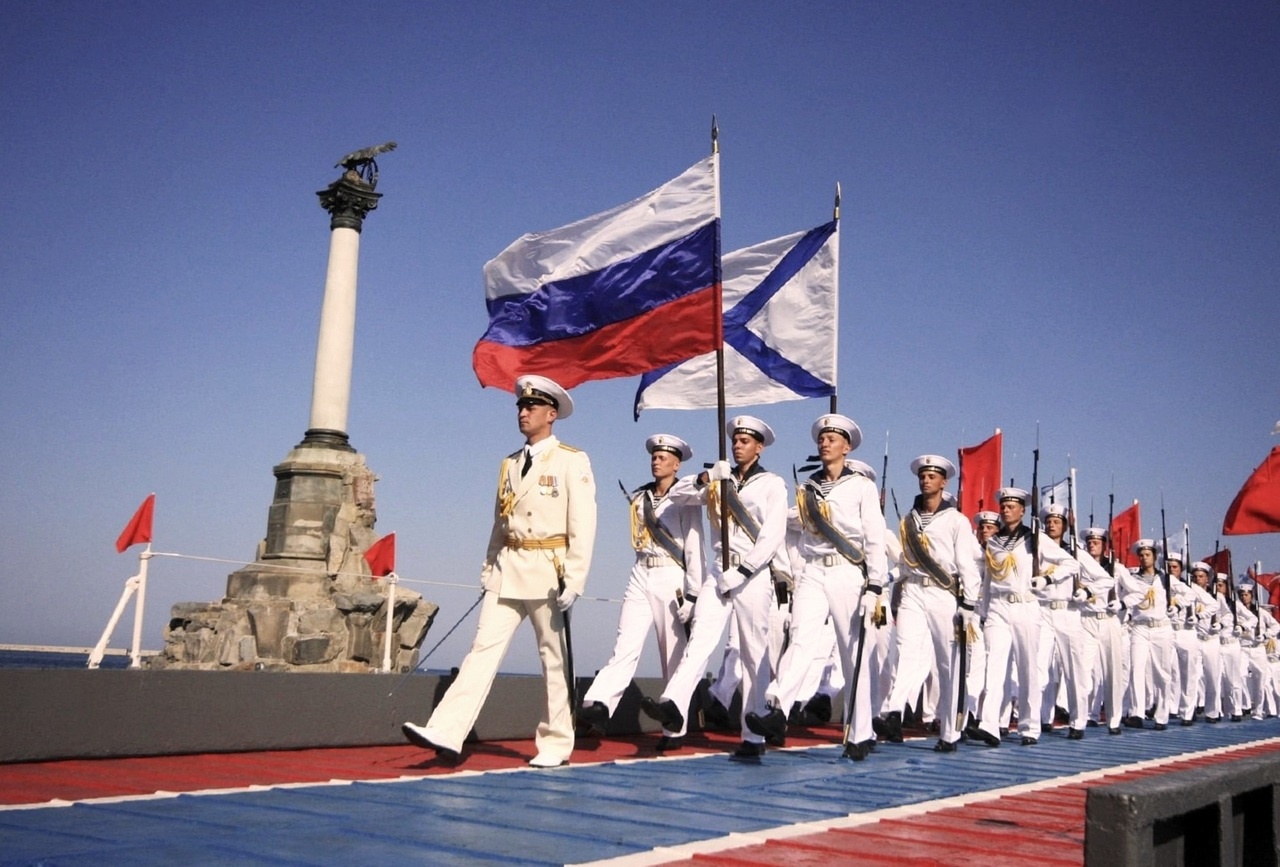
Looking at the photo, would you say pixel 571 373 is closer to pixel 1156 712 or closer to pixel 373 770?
pixel 373 770

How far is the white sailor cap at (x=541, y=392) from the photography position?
7.74 m

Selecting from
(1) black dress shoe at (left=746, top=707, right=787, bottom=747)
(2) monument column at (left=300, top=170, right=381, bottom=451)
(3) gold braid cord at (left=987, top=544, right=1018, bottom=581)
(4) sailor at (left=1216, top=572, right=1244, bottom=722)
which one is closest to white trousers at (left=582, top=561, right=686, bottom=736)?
(1) black dress shoe at (left=746, top=707, right=787, bottom=747)

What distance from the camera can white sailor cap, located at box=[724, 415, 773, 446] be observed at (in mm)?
9203

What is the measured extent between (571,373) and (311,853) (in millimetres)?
6005

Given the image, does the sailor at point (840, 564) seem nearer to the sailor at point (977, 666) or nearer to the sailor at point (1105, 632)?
the sailor at point (977, 666)

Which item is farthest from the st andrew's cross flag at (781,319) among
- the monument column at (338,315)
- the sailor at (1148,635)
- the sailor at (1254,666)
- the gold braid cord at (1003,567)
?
the monument column at (338,315)

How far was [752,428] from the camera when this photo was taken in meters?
9.20

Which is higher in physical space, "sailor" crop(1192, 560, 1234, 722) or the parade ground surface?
"sailor" crop(1192, 560, 1234, 722)

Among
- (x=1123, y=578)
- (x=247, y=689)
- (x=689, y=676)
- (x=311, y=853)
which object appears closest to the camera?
(x=311, y=853)

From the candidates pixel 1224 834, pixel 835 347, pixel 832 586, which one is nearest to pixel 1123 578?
pixel 835 347

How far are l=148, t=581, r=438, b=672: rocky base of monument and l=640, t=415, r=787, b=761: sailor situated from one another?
13.2 metres

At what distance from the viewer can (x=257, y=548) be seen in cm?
2459

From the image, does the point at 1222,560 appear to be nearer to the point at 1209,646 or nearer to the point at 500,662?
the point at 1209,646

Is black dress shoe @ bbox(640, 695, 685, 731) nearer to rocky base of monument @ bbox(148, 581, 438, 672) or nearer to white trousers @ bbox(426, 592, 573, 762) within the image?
white trousers @ bbox(426, 592, 573, 762)
